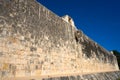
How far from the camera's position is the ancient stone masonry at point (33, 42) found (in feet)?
11.8

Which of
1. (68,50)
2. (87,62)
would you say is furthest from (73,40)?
(87,62)

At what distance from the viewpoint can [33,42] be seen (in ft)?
14.8

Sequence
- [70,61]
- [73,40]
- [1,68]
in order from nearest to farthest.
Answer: [1,68] → [70,61] → [73,40]

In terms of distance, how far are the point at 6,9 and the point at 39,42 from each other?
1647 mm

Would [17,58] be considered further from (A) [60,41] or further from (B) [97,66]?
(B) [97,66]

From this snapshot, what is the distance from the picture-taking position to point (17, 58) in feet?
12.4

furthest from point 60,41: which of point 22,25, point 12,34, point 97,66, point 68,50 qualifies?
point 97,66

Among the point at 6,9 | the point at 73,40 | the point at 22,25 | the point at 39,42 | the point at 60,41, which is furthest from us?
the point at 73,40

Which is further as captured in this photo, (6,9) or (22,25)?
(22,25)

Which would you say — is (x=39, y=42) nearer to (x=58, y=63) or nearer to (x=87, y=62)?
(x=58, y=63)

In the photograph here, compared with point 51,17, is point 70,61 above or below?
below

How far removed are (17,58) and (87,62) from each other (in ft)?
19.4

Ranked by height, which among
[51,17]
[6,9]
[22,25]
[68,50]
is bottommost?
[68,50]

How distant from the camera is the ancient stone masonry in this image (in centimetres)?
360
